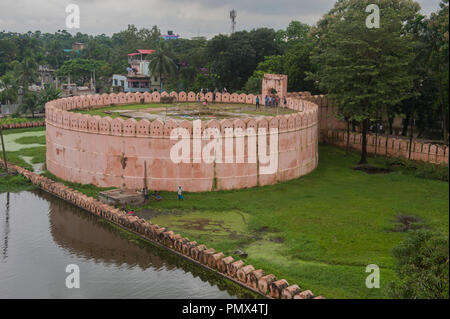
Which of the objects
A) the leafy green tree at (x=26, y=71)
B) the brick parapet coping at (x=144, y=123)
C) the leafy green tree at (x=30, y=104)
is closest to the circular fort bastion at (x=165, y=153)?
the brick parapet coping at (x=144, y=123)

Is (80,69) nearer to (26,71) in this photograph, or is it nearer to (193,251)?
(26,71)

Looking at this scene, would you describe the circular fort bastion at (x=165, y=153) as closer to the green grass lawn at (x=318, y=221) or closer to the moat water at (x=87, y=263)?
the green grass lawn at (x=318, y=221)

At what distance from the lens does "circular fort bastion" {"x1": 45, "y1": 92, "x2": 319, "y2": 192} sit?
26.2 metres

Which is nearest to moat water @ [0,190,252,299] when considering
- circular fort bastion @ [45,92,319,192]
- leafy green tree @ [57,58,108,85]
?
circular fort bastion @ [45,92,319,192]

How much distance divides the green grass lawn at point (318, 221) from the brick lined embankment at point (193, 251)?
0.78 metres

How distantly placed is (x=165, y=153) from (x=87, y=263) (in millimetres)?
8209

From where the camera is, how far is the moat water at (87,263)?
1709cm

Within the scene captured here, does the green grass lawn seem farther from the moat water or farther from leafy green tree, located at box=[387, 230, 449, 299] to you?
leafy green tree, located at box=[387, 230, 449, 299]

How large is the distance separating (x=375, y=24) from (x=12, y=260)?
23.6 m

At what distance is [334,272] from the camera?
56.1ft

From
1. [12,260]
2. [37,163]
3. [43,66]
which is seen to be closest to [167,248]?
[12,260]

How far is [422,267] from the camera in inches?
486

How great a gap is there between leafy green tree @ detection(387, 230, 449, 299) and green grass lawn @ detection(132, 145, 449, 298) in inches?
107

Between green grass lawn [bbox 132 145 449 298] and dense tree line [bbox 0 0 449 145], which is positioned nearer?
green grass lawn [bbox 132 145 449 298]
